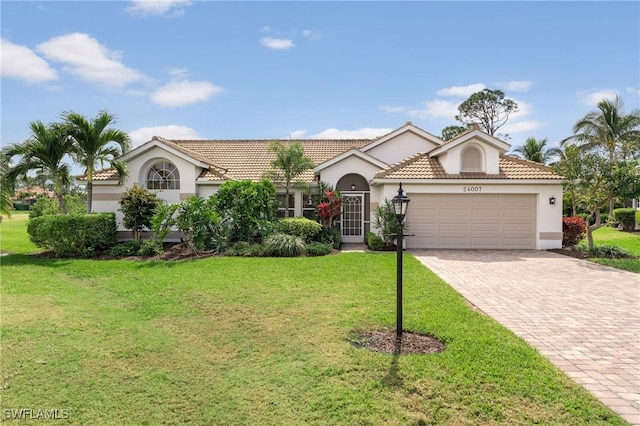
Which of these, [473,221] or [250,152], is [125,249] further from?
[473,221]

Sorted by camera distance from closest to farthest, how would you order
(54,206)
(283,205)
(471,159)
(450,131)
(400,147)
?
1. (471,159)
2. (283,205)
3. (400,147)
4. (54,206)
5. (450,131)

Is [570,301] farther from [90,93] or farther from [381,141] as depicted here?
[90,93]

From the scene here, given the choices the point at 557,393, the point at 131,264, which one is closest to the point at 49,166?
the point at 131,264

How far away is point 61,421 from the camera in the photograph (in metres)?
4.17

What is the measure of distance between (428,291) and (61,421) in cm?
780

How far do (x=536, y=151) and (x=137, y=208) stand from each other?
36.7 metres

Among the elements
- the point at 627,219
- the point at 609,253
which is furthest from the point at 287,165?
the point at 627,219

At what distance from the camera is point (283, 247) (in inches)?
620

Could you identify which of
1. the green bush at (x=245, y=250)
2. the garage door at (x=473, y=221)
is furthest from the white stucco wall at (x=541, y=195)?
the green bush at (x=245, y=250)

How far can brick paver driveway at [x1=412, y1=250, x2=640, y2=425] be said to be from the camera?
17.3 ft

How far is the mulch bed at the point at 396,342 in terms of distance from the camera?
6004 mm

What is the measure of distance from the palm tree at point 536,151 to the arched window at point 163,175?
33.0m

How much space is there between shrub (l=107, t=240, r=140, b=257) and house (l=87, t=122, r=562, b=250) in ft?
12.6

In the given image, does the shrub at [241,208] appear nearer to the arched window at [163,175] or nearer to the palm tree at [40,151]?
the arched window at [163,175]
